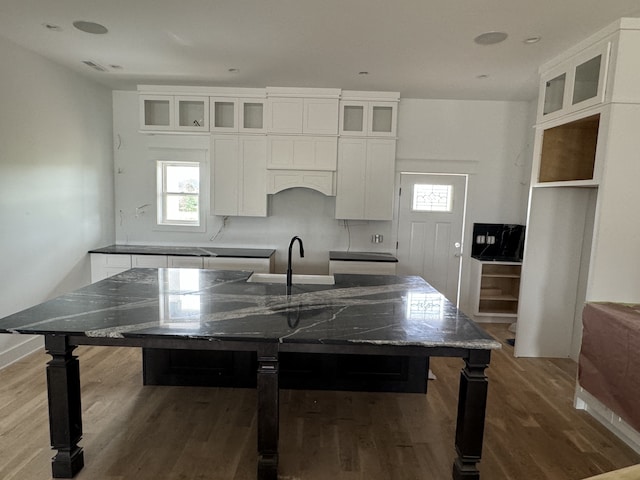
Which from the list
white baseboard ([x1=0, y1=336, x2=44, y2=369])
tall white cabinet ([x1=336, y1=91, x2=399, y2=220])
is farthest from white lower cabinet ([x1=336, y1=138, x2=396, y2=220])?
white baseboard ([x1=0, y1=336, x2=44, y2=369])

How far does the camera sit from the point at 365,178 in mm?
4426

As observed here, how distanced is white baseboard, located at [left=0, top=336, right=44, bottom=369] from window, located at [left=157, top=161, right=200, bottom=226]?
1851 mm

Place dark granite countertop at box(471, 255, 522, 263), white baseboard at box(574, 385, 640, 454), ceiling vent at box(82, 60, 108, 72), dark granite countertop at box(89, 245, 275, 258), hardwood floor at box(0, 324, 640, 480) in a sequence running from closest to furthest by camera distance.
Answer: hardwood floor at box(0, 324, 640, 480) → white baseboard at box(574, 385, 640, 454) → ceiling vent at box(82, 60, 108, 72) → dark granite countertop at box(89, 245, 275, 258) → dark granite countertop at box(471, 255, 522, 263)

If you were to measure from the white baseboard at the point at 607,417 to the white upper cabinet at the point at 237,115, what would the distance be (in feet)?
12.7

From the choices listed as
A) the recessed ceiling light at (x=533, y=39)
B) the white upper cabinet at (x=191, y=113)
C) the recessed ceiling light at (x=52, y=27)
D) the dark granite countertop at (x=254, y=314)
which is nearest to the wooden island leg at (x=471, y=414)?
the dark granite countertop at (x=254, y=314)

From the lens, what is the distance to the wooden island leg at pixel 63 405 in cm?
184

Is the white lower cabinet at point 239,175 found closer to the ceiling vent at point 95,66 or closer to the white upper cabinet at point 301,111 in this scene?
the white upper cabinet at point 301,111

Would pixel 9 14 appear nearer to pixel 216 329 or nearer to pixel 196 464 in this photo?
pixel 216 329

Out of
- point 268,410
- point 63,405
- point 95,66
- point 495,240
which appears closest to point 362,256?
point 495,240

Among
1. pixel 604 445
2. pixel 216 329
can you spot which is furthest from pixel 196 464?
pixel 604 445

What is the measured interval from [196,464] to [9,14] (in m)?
3.29

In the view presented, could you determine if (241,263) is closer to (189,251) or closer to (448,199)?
(189,251)

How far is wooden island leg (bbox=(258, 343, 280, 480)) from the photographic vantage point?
183 centimetres

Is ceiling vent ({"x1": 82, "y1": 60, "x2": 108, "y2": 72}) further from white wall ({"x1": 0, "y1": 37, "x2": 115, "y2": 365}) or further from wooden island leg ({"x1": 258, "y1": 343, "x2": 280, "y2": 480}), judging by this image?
wooden island leg ({"x1": 258, "y1": 343, "x2": 280, "y2": 480})
